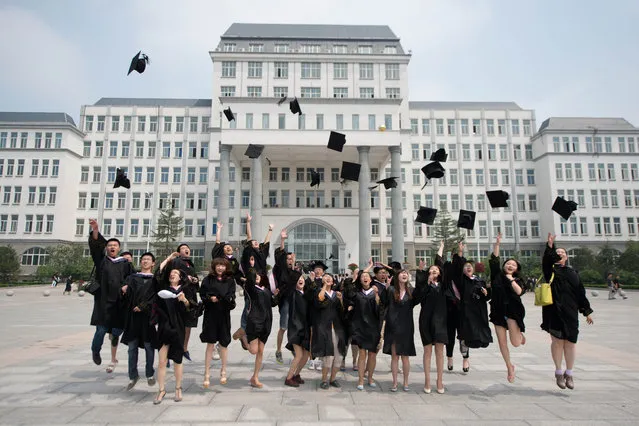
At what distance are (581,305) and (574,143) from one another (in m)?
51.4

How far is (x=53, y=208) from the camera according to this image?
44688 millimetres

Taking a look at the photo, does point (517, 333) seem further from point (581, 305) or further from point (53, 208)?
point (53, 208)

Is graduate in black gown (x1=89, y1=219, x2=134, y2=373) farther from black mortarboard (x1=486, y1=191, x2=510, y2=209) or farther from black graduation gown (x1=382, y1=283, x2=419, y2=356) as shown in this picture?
black mortarboard (x1=486, y1=191, x2=510, y2=209)

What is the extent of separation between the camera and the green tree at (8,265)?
34406 millimetres

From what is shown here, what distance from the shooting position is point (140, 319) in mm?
5531

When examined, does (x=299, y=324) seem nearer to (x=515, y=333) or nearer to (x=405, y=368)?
(x=405, y=368)

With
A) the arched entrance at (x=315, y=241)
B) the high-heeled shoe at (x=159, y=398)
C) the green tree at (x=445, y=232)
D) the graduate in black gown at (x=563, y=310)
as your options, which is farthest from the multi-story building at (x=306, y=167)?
the high-heeled shoe at (x=159, y=398)

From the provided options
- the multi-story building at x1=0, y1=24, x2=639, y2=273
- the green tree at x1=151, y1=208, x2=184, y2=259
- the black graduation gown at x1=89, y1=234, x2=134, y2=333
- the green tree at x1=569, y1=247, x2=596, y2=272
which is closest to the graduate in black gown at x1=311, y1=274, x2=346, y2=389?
the black graduation gown at x1=89, y1=234, x2=134, y2=333

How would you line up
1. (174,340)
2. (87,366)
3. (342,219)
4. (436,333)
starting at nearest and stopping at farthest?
1. (174,340)
2. (436,333)
3. (87,366)
4. (342,219)

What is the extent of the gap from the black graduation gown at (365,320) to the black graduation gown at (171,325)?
2.35m

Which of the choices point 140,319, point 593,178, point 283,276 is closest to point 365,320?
point 283,276

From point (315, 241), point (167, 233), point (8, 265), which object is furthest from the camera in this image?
point (167, 233)

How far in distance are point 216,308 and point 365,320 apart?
2.12 metres

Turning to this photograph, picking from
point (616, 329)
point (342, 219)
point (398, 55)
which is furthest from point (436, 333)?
point (398, 55)
